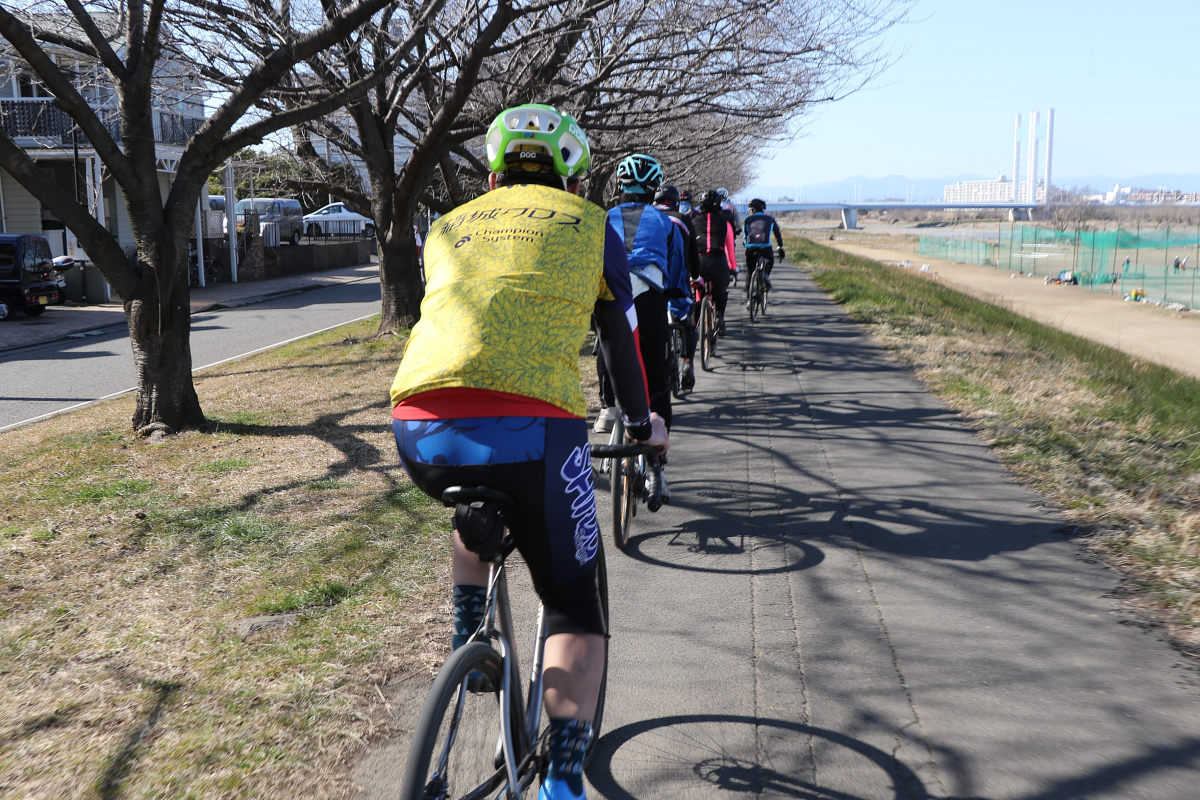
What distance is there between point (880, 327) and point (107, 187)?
25.2 m

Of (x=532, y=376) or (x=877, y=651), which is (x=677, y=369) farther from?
(x=532, y=376)

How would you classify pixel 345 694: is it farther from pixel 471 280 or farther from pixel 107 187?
pixel 107 187

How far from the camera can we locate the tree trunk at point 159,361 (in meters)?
8.23

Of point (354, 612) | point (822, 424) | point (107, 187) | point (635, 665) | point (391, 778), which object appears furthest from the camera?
point (107, 187)

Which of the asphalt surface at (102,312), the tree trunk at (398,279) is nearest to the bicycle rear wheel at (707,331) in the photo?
the tree trunk at (398,279)

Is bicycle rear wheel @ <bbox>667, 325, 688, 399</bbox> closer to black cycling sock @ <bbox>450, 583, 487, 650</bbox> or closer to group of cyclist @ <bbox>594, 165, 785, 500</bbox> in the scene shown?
group of cyclist @ <bbox>594, 165, 785, 500</bbox>

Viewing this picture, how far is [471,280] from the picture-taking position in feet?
7.59

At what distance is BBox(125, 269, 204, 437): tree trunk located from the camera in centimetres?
823

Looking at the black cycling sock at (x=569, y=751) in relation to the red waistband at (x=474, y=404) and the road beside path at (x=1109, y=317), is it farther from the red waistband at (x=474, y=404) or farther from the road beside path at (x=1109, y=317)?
the road beside path at (x=1109, y=317)

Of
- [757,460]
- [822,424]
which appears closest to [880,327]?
[822,424]

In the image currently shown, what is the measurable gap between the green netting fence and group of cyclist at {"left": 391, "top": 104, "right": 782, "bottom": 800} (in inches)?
1467

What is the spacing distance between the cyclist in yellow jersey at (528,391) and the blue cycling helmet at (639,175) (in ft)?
12.2

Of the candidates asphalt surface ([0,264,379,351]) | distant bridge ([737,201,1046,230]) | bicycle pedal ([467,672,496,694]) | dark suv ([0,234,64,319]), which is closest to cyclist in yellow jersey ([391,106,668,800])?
bicycle pedal ([467,672,496,694])

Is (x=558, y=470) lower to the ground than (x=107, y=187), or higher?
lower
